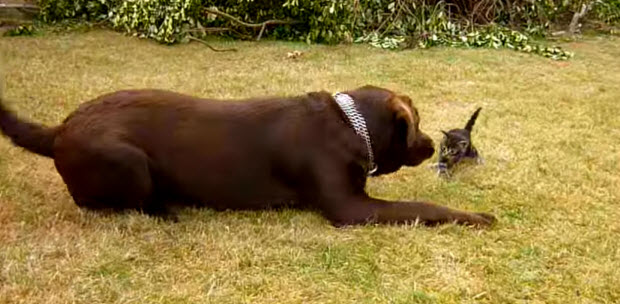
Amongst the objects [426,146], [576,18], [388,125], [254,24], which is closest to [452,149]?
[426,146]

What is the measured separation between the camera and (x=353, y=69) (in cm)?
655

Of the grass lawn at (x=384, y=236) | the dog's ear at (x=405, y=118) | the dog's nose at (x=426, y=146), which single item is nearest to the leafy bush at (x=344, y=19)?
the grass lawn at (x=384, y=236)

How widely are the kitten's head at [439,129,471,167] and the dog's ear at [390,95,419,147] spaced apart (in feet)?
1.80

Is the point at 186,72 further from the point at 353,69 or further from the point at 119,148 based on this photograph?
the point at 119,148

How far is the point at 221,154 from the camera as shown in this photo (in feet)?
10.6

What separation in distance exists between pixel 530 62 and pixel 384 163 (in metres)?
4.07

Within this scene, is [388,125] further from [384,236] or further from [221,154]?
[221,154]

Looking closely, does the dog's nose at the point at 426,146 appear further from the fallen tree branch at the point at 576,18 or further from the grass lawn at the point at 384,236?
the fallen tree branch at the point at 576,18

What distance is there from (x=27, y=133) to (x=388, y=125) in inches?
61.2

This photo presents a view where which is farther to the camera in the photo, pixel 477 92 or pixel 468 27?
pixel 468 27

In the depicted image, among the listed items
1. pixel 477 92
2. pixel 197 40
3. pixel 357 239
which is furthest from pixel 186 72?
pixel 357 239

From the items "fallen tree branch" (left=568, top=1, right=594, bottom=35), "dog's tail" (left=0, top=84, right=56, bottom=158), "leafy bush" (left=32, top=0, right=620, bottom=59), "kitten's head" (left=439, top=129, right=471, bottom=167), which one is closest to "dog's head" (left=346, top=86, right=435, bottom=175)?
"kitten's head" (left=439, top=129, right=471, bottom=167)

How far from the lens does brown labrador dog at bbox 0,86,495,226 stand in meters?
3.14

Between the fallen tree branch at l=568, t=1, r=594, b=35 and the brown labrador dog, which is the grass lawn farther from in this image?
the fallen tree branch at l=568, t=1, r=594, b=35
